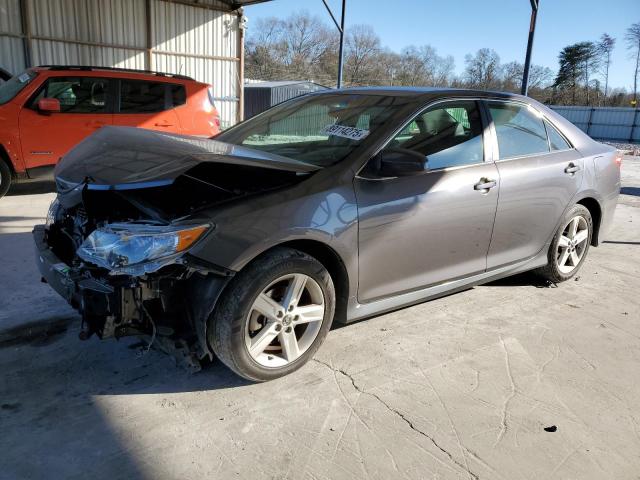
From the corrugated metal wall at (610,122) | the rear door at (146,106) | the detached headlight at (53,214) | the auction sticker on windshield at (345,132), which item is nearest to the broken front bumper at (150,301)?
the detached headlight at (53,214)

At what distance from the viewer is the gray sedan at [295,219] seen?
8.57 ft

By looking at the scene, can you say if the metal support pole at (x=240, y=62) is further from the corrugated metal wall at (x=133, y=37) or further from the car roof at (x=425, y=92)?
the car roof at (x=425, y=92)

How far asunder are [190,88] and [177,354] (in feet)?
23.2

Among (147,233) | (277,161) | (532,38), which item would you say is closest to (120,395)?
(147,233)

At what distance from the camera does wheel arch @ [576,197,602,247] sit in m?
4.76

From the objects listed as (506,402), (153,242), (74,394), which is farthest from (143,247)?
(506,402)

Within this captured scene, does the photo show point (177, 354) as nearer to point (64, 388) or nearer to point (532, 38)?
point (64, 388)

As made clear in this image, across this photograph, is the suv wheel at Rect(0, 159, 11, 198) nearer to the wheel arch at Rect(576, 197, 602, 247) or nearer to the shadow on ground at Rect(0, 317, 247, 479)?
the shadow on ground at Rect(0, 317, 247, 479)

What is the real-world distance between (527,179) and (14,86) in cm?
719

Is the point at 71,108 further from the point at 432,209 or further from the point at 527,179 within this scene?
the point at 527,179

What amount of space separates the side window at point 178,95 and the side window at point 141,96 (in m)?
0.15

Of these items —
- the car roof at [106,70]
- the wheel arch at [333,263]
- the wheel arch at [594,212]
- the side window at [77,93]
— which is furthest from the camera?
the car roof at [106,70]

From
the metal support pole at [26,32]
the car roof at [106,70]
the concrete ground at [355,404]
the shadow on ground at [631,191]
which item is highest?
the metal support pole at [26,32]

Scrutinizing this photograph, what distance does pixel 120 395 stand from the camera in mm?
2826
